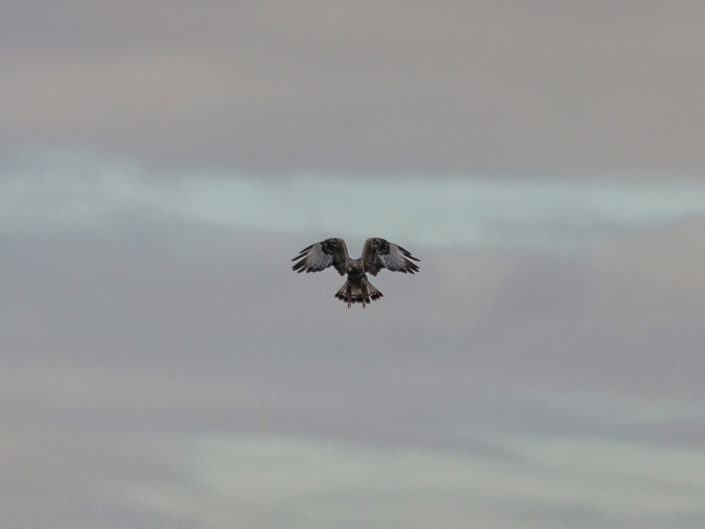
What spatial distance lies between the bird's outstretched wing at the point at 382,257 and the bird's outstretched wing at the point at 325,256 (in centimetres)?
126

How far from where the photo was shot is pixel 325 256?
1463 inches

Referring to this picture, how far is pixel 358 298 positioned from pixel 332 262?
9.05 ft

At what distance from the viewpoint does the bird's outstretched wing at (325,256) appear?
37.0 metres

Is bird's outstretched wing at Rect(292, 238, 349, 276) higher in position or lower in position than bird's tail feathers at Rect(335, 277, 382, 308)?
higher

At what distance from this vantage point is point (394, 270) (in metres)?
37.4

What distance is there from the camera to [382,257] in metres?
37.8

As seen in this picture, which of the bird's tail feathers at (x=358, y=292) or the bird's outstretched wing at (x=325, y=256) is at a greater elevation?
the bird's outstretched wing at (x=325, y=256)

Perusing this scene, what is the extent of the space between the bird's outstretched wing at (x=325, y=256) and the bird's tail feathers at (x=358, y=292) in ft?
3.66

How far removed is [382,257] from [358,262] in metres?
1.43

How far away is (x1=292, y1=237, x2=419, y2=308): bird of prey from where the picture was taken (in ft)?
120

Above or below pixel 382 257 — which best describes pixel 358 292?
below

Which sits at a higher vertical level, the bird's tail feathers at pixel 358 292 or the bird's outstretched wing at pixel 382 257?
the bird's outstretched wing at pixel 382 257

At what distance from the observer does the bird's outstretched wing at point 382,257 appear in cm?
3728

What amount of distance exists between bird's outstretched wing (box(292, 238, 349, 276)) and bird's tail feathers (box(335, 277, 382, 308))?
111cm
